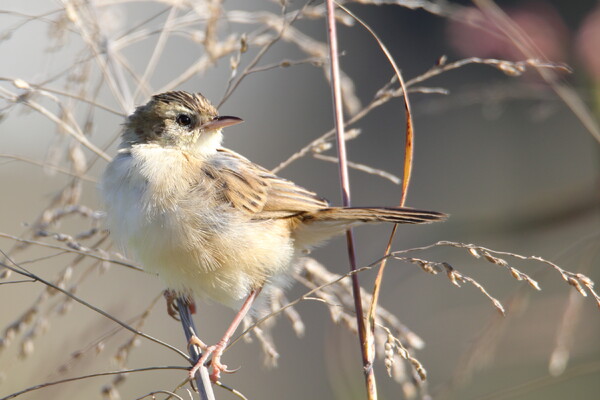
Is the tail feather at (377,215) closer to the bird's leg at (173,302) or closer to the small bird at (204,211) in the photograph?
the small bird at (204,211)

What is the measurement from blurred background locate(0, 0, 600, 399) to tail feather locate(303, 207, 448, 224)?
119 mm

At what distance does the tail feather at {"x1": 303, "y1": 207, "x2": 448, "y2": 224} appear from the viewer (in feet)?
7.67

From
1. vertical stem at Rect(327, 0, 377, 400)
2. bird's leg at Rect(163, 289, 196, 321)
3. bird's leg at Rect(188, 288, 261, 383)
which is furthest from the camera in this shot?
bird's leg at Rect(163, 289, 196, 321)

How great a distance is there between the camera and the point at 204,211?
2818mm

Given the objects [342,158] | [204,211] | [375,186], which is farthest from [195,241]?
[375,186]

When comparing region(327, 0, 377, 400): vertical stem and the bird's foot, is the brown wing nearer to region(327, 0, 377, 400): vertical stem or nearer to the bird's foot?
the bird's foot

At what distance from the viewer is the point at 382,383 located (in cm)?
688

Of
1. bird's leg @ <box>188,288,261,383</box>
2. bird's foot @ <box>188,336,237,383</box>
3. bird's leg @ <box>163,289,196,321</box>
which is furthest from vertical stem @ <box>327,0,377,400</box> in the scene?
bird's leg @ <box>163,289,196,321</box>

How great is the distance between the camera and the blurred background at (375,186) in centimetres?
239

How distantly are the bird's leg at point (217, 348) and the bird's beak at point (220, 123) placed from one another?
2.40ft

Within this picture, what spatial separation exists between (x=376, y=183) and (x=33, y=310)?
7.97 metres

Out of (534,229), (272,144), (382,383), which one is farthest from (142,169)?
(272,144)

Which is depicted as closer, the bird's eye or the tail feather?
the tail feather

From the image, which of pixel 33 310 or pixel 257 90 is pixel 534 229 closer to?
pixel 33 310
